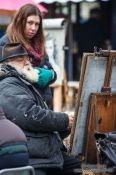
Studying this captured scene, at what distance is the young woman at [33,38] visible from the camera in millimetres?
4484

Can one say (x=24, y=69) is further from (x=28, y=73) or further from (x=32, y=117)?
(x=32, y=117)

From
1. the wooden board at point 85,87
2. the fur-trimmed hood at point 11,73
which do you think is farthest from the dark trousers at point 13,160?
the wooden board at point 85,87

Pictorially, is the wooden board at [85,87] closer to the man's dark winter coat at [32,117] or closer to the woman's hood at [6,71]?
the man's dark winter coat at [32,117]

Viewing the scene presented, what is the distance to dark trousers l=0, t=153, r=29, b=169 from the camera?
141 inches

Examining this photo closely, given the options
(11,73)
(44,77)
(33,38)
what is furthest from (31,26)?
(11,73)

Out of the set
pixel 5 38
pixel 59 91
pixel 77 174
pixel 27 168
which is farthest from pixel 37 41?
pixel 59 91

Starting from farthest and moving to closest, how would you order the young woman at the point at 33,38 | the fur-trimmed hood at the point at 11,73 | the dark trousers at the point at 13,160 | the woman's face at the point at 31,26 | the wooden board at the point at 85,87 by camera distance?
the woman's face at the point at 31,26 → the young woman at the point at 33,38 → the wooden board at the point at 85,87 → the fur-trimmed hood at the point at 11,73 → the dark trousers at the point at 13,160

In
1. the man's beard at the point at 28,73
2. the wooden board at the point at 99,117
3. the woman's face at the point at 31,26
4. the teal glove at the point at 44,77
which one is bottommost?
the wooden board at the point at 99,117

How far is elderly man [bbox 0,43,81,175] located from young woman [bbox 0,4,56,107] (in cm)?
12

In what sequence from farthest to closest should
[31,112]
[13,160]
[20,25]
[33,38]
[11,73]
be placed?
[33,38] < [20,25] < [11,73] < [31,112] < [13,160]

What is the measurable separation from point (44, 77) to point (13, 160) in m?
0.97

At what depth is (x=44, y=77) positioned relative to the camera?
4.40 meters

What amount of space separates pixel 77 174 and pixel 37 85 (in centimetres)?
74

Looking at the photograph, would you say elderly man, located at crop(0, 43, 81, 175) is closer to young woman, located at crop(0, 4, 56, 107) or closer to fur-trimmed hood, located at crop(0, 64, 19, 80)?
fur-trimmed hood, located at crop(0, 64, 19, 80)
